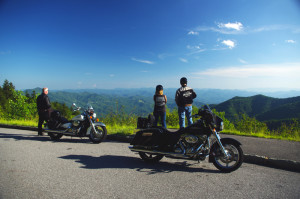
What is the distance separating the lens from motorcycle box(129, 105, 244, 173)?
145 inches

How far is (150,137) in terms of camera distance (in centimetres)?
438

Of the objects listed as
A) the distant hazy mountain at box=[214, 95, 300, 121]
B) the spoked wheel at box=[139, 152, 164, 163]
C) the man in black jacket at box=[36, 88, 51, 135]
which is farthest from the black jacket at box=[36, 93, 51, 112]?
the distant hazy mountain at box=[214, 95, 300, 121]

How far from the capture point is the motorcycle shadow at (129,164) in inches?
153

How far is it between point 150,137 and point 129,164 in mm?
842

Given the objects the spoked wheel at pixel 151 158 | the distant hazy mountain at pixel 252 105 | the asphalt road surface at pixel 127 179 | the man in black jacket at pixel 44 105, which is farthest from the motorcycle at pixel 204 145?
the distant hazy mountain at pixel 252 105

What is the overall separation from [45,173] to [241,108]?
17343 centimetres

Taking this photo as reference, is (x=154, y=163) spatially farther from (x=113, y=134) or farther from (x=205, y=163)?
(x=113, y=134)

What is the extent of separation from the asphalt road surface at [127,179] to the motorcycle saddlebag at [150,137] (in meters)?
0.52

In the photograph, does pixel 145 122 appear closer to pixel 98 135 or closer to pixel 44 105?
pixel 98 135

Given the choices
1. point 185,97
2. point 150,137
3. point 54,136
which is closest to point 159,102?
point 185,97

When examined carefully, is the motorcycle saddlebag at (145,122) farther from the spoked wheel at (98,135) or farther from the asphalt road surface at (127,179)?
the spoked wheel at (98,135)

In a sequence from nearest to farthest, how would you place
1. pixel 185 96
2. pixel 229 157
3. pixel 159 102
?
pixel 229 157
pixel 185 96
pixel 159 102

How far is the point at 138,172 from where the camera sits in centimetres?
375

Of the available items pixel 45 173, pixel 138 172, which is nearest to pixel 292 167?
pixel 138 172
